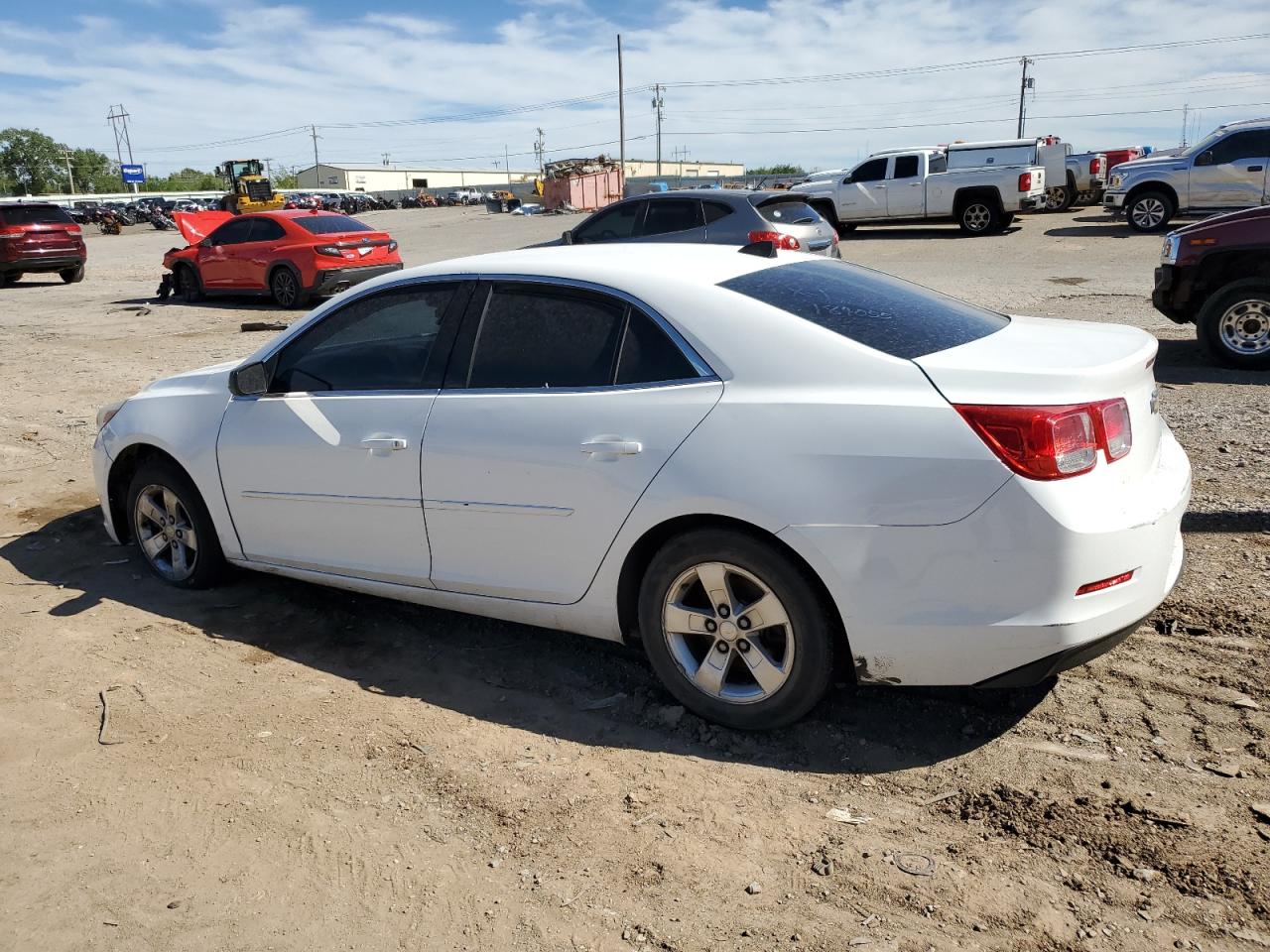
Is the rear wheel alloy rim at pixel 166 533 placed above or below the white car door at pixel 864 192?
below

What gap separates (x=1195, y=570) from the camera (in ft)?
14.8

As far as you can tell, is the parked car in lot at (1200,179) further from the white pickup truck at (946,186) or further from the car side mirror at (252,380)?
the car side mirror at (252,380)

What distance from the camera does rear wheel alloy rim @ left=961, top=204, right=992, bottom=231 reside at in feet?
76.0

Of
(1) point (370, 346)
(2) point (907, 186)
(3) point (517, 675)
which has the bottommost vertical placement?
(3) point (517, 675)

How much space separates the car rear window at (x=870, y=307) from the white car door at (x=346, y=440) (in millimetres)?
1228

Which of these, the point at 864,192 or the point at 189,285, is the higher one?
the point at 864,192

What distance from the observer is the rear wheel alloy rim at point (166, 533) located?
482 cm

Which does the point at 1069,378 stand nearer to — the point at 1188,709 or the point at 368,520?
the point at 1188,709

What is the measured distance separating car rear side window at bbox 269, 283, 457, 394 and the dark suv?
20560 millimetres

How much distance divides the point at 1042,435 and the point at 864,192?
22909 mm

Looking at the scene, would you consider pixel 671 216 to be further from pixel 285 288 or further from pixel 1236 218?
pixel 1236 218

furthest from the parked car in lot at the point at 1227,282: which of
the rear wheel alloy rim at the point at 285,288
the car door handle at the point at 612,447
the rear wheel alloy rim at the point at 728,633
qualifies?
the rear wheel alloy rim at the point at 285,288

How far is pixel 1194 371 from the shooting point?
8609 millimetres

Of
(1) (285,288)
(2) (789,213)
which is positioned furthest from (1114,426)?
(1) (285,288)
